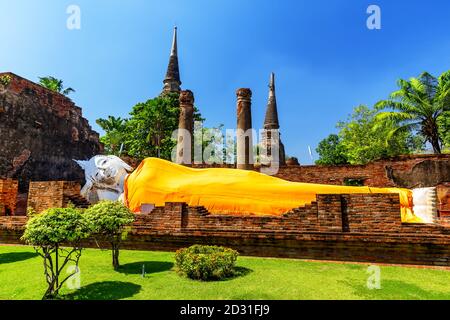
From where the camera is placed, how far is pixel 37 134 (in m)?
14.2

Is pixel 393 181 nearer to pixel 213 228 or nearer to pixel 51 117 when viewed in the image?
pixel 213 228

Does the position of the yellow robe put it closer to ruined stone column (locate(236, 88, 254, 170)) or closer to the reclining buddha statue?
the reclining buddha statue

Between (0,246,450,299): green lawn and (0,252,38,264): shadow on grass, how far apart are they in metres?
0.08

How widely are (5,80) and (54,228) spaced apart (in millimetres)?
11789

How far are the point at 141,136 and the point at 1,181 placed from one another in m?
12.3

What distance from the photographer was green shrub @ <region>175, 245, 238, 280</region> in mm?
5270

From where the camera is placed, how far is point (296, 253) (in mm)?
6871

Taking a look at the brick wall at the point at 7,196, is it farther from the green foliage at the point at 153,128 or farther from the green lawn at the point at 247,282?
the green foliage at the point at 153,128

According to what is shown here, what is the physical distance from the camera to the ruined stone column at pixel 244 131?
13.8 meters

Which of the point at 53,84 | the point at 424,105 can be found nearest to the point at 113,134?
the point at 53,84

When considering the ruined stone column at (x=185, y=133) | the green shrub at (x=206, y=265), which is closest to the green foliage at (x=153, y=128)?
the ruined stone column at (x=185, y=133)

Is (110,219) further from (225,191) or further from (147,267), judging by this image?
(225,191)

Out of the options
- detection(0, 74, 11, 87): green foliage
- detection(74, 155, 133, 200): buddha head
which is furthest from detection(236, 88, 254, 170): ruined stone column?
detection(0, 74, 11, 87): green foliage

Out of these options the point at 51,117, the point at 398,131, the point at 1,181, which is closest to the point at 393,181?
the point at 398,131
